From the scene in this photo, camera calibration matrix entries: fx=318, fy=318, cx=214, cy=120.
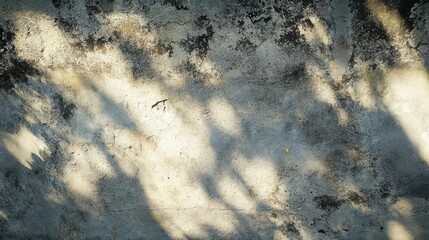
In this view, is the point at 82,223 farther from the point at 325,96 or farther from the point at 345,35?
the point at 345,35

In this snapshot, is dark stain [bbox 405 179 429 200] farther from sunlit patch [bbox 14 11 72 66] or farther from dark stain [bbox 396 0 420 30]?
sunlit patch [bbox 14 11 72 66]

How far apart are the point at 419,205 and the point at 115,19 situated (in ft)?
6.68

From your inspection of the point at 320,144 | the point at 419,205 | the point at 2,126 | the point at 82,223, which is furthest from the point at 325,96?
the point at 2,126

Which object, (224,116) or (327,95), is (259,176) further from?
(327,95)

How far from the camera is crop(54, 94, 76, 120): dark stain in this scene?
1796 millimetres

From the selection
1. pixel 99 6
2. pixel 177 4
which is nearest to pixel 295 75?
pixel 177 4

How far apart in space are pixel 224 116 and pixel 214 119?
6 cm

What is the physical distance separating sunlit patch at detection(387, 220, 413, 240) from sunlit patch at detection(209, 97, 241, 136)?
1.11m

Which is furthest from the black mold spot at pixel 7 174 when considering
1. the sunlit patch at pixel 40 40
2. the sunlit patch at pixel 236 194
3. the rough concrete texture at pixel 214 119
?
the sunlit patch at pixel 236 194

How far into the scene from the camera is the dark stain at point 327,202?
1.94 meters

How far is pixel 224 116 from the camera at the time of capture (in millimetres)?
1816

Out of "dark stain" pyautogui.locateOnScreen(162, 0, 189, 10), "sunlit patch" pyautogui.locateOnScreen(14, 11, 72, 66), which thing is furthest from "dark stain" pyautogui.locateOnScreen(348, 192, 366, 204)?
"sunlit patch" pyautogui.locateOnScreen(14, 11, 72, 66)

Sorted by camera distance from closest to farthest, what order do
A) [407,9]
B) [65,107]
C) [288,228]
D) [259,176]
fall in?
[407,9] → [65,107] → [259,176] → [288,228]

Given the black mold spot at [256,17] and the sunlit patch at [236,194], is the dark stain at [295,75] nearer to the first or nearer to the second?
the black mold spot at [256,17]
